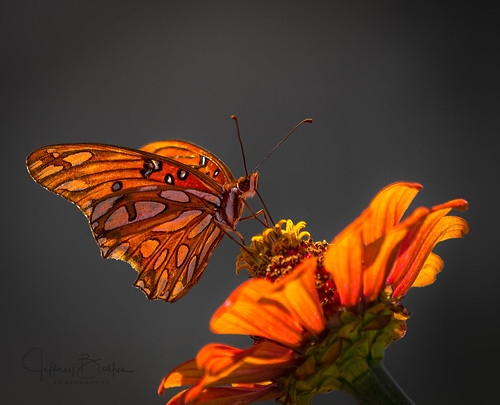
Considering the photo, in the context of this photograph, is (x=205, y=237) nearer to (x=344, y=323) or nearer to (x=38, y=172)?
(x=38, y=172)

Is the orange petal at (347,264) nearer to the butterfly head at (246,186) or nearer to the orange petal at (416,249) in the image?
the orange petal at (416,249)

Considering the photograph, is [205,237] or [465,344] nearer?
[205,237]

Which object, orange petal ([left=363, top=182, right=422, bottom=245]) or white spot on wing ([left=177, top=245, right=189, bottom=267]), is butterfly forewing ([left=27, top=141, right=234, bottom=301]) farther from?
orange petal ([left=363, top=182, right=422, bottom=245])

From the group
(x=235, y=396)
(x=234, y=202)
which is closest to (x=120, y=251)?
(x=234, y=202)

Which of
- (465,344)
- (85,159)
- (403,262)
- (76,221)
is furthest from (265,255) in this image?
(76,221)

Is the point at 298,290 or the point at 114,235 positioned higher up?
the point at 114,235

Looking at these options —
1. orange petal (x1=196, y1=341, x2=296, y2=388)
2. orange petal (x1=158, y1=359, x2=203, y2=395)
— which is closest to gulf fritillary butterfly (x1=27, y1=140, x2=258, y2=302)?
orange petal (x1=158, y1=359, x2=203, y2=395)

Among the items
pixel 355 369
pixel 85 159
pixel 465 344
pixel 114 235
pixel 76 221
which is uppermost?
pixel 76 221
